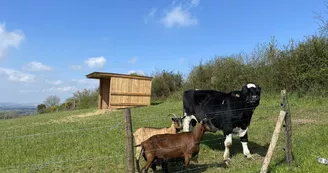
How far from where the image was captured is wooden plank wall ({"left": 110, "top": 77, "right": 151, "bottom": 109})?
24.1m

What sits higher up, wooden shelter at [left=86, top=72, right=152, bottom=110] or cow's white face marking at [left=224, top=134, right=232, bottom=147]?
wooden shelter at [left=86, top=72, right=152, bottom=110]

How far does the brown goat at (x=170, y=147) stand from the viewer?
218 inches

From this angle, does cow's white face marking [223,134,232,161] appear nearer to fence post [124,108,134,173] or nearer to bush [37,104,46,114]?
fence post [124,108,134,173]

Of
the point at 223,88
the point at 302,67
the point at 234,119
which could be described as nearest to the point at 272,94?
the point at 302,67

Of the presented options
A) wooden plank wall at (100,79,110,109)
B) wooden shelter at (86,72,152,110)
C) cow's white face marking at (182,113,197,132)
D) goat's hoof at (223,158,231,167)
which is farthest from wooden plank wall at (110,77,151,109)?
goat's hoof at (223,158,231,167)

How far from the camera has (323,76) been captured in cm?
1700

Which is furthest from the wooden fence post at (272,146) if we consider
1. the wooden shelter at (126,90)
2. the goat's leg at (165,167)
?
the wooden shelter at (126,90)

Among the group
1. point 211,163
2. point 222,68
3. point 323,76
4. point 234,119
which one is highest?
point 222,68

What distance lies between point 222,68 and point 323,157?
63.6 ft

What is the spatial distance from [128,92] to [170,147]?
19385 mm

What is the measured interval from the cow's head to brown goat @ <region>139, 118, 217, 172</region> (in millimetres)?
1758

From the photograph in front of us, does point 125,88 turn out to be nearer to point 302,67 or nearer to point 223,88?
point 223,88

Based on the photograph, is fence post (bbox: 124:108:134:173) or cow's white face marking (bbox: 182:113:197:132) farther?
cow's white face marking (bbox: 182:113:197:132)

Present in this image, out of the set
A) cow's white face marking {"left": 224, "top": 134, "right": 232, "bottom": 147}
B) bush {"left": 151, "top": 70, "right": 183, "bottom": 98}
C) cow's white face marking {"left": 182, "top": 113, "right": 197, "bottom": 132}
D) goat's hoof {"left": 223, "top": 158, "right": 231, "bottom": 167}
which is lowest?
goat's hoof {"left": 223, "top": 158, "right": 231, "bottom": 167}
